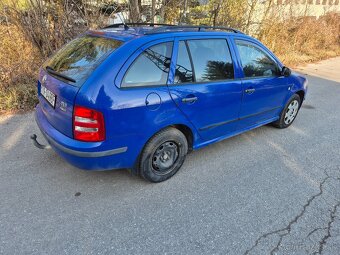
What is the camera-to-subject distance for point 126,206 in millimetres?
2629

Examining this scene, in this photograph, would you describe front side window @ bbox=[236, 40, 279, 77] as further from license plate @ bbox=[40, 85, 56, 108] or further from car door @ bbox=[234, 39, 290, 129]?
license plate @ bbox=[40, 85, 56, 108]

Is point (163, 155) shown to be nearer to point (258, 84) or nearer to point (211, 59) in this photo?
point (211, 59)

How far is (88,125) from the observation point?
2330 millimetres

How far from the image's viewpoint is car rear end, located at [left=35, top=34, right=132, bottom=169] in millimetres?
2338

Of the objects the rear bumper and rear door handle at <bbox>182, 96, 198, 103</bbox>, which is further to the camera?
rear door handle at <bbox>182, 96, 198, 103</bbox>

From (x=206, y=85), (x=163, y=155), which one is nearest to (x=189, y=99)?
(x=206, y=85)

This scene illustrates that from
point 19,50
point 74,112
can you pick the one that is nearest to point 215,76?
point 74,112

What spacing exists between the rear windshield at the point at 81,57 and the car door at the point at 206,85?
0.70m

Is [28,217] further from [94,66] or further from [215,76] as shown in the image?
[215,76]

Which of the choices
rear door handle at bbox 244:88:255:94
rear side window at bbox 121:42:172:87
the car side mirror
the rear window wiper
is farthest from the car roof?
the car side mirror

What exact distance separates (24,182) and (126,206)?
46.8 inches

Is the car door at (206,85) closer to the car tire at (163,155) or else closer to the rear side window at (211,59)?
the rear side window at (211,59)

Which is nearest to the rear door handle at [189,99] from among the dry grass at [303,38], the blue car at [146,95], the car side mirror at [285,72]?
the blue car at [146,95]

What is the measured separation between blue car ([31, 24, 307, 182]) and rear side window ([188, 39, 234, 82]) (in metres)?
0.01
